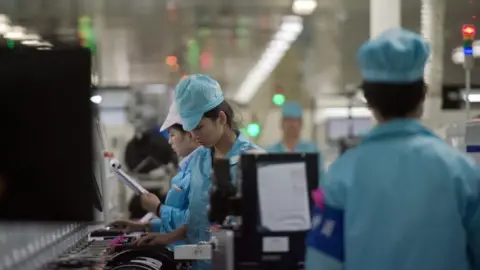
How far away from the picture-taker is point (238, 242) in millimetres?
1917

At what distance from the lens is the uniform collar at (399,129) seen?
5.63ft

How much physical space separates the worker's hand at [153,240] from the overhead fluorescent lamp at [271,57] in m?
Result: 5.90

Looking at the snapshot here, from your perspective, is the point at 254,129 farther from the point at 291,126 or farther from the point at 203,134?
the point at 203,134

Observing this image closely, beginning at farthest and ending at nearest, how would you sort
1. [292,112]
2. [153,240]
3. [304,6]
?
[304,6], [292,112], [153,240]

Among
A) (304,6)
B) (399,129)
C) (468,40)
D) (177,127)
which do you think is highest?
(304,6)

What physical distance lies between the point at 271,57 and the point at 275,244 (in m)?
8.11

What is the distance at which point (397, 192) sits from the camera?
1.69 meters

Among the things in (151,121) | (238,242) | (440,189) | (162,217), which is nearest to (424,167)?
(440,189)

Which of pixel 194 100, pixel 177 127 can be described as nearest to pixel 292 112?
pixel 177 127

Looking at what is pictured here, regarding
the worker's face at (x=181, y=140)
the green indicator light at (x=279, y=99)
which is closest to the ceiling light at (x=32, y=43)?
the worker's face at (x=181, y=140)

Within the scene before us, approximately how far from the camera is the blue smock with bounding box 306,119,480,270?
5.45 ft

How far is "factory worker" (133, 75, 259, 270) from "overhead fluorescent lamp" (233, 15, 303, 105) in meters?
5.62

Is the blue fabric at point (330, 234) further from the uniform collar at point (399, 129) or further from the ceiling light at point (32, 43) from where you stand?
the ceiling light at point (32, 43)

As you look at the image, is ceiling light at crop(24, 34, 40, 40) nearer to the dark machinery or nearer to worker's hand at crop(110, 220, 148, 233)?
the dark machinery
